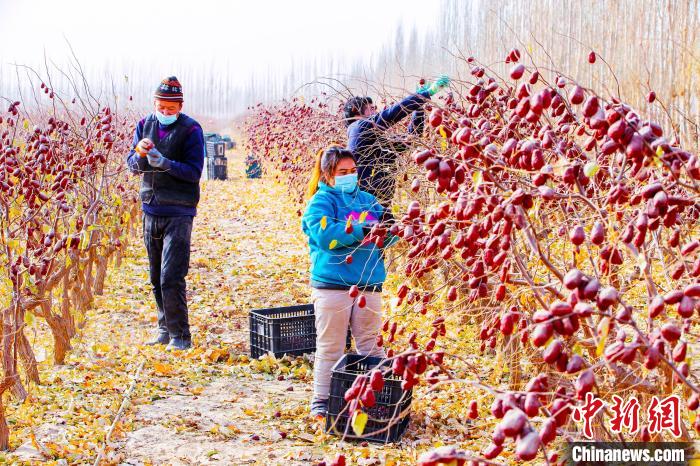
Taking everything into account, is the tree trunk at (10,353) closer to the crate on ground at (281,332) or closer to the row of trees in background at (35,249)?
the row of trees in background at (35,249)

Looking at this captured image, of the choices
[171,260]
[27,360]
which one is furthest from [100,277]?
[27,360]

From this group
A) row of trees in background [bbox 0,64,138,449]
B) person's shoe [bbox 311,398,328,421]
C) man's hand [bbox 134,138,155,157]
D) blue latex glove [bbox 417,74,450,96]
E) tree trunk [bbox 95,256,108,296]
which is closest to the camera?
person's shoe [bbox 311,398,328,421]

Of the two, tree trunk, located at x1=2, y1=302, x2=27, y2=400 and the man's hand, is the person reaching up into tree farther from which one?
tree trunk, located at x1=2, y1=302, x2=27, y2=400

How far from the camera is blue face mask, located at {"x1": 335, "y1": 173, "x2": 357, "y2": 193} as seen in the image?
4582mm

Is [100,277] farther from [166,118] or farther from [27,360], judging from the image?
[27,360]

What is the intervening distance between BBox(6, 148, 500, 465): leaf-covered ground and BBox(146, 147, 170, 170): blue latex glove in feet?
4.55

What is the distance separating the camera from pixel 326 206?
456cm

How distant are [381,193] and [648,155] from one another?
4.83 meters

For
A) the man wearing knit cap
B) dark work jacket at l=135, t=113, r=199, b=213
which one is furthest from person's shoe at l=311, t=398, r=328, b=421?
dark work jacket at l=135, t=113, r=199, b=213

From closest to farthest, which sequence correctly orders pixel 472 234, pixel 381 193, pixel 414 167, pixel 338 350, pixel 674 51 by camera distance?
pixel 472 234, pixel 338 350, pixel 414 167, pixel 381 193, pixel 674 51

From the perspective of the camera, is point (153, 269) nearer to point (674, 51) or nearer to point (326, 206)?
point (326, 206)

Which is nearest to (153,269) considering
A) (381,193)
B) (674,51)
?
(381,193)

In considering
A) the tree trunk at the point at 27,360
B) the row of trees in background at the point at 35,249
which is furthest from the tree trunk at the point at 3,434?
the tree trunk at the point at 27,360

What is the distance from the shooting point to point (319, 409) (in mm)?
4727
